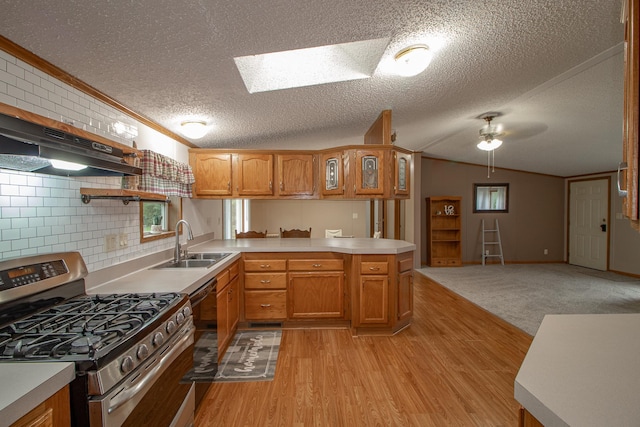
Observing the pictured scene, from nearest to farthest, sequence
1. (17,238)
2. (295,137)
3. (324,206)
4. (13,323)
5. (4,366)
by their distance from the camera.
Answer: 1. (4,366)
2. (13,323)
3. (17,238)
4. (295,137)
5. (324,206)

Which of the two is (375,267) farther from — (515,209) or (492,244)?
(515,209)

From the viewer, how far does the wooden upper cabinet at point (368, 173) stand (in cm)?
339

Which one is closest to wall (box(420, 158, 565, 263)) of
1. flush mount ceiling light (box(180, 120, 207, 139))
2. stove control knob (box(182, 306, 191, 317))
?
flush mount ceiling light (box(180, 120, 207, 139))

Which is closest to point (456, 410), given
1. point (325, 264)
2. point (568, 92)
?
point (325, 264)

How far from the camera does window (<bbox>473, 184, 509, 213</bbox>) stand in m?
7.02

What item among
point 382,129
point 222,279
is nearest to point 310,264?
point 222,279

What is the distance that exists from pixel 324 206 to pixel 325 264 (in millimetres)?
4616

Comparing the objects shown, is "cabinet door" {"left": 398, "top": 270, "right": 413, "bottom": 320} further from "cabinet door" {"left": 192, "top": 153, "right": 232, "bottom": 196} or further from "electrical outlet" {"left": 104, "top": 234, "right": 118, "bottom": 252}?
"electrical outlet" {"left": 104, "top": 234, "right": 118, "bottom": 252}

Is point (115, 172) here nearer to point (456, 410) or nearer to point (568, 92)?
point (456, 410)

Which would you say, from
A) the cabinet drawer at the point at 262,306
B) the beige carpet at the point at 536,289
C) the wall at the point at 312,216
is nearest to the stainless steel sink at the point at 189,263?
the cabinet drawer at the point at 262,306

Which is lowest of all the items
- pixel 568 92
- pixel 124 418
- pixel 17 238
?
pixel 124 418

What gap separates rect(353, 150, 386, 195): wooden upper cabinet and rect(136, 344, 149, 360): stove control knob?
8.49ft

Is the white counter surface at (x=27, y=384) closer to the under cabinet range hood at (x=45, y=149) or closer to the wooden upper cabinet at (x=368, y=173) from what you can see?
the under cabinet range hood at (x=45, y=149)

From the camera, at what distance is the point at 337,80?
238 cm
